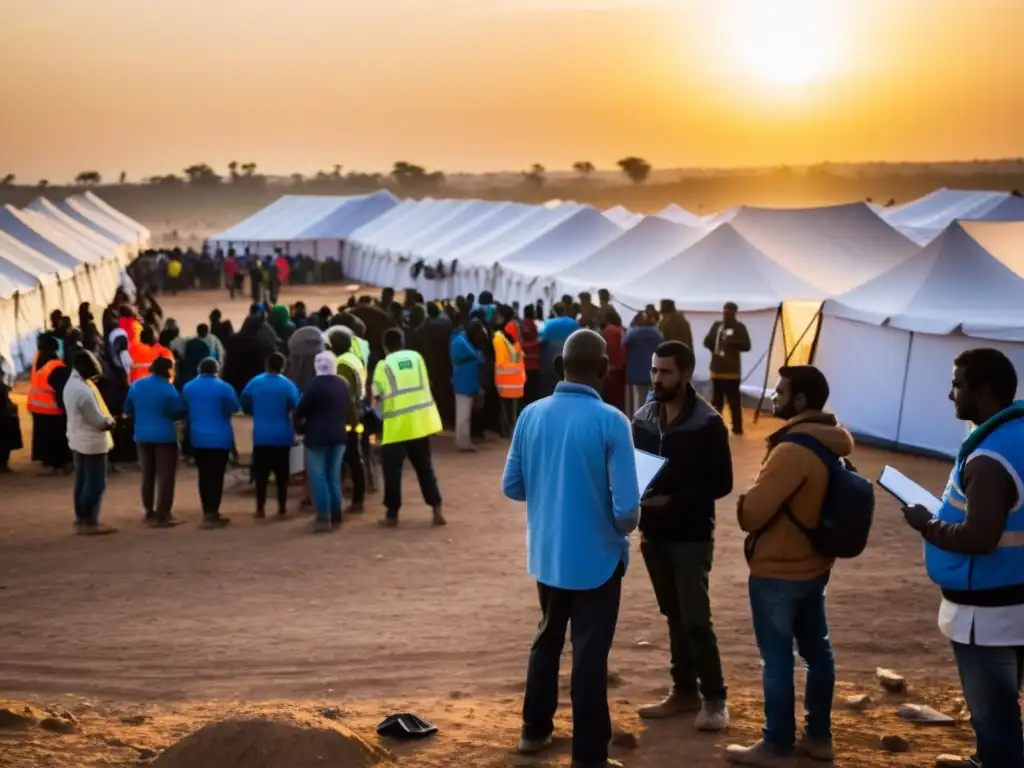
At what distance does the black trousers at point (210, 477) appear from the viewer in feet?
38.0

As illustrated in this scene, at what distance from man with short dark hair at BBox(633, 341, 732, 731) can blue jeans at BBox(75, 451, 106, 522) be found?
6603 millimetres

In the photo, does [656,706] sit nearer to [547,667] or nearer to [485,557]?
[547,667]

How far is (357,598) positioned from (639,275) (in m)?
13.2

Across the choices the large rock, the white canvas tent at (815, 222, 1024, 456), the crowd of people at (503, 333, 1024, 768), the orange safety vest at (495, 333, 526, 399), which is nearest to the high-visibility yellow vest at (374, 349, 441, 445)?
the orange safety vest at (495, 333, 526, 399)

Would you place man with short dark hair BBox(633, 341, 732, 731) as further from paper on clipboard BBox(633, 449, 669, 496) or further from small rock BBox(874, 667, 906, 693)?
small rock BBox(874, 667, 906, 693)

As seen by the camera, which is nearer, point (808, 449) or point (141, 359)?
point (808, 449)

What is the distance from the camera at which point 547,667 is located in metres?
5.57

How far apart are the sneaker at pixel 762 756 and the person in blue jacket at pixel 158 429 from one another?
699 cm

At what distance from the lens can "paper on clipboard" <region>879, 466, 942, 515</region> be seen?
498 centimetres

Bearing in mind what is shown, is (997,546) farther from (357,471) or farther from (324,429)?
(357,471)

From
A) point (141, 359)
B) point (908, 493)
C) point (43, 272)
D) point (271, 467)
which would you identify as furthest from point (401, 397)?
point (43, 272)

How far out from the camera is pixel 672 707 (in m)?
6.23

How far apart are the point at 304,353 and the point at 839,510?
8319 millimetres

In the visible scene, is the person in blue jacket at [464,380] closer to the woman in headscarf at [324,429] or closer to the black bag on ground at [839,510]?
the woman in headscarf at [324,429]
